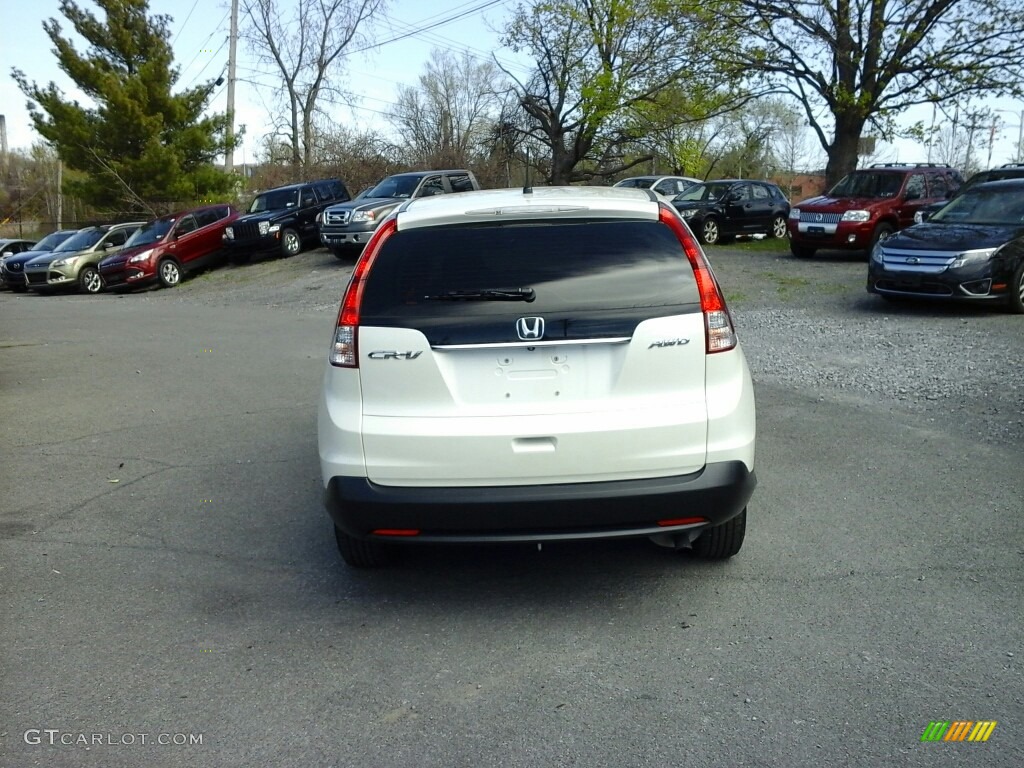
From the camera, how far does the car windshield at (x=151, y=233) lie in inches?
973

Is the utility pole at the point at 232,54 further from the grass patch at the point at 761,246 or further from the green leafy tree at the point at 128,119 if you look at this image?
the grass patch at the point at 761,246

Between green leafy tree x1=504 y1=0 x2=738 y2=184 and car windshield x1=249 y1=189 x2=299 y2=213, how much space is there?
10996 millimetres

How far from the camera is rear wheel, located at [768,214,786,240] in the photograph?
2475 cm

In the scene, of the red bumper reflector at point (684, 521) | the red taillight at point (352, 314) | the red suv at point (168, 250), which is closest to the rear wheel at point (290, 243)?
the red suv at point (168, 250)

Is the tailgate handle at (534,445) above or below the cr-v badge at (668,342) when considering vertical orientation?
below

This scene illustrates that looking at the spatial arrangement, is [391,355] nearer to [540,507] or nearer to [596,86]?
[540,507]

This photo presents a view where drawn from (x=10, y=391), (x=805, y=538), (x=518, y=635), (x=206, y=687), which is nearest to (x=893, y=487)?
(x=805, y=538)

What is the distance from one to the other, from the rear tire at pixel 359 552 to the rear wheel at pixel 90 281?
76.6 feet

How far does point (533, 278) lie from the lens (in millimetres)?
3967

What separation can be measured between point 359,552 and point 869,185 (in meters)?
17.4

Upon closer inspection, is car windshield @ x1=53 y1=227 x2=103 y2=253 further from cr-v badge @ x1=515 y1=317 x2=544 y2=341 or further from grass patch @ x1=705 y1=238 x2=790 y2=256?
cr-v badge @ x1=515 y1=317 x2=544 y2=341

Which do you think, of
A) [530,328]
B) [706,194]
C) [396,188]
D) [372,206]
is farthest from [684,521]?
[706,194]

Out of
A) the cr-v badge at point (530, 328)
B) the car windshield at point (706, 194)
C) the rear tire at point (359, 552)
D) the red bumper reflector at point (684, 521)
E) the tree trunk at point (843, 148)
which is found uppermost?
the tree trunk at point (843, 148)

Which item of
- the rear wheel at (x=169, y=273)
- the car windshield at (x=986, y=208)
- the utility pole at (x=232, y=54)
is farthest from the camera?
the utility pole at (x=232, y=54)
